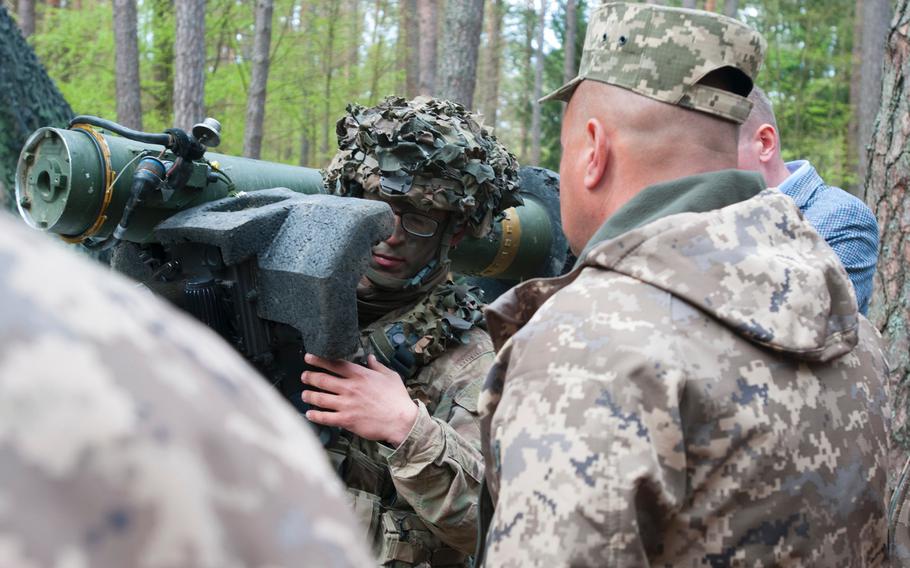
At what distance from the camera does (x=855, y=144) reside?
52.5 ft

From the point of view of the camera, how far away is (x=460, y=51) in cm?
782

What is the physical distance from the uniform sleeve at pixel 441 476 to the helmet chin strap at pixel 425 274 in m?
0.48

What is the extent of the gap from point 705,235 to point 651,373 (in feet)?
1.05

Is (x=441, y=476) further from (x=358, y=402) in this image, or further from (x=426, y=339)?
(x=426, y=339)

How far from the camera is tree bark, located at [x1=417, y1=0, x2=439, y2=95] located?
13462 millimetres

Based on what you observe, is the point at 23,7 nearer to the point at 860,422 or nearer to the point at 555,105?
the point at 555,105

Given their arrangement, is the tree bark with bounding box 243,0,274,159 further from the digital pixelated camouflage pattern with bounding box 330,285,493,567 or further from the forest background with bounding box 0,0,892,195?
the digital pixelated camouflage pattern with bounding box 330,285,493,567

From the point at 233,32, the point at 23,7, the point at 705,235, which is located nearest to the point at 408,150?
the point at 705,235

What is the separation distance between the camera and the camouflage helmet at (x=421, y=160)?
3109mm

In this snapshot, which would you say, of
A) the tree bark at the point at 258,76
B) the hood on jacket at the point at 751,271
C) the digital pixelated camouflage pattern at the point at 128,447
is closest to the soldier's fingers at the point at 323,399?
the hood on jacket at the point at 751,271

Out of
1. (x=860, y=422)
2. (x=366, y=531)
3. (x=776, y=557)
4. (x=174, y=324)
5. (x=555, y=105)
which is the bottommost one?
(x=555, y=105)

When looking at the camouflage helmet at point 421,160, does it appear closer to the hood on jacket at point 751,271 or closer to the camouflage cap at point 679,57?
the camouflage cap at point 679,57

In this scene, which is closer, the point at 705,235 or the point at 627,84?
the point at 705,235

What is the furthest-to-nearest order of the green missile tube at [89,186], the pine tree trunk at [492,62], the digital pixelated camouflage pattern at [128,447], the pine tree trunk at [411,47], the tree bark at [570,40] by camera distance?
the pine tree trunk at [492,62]
the tree bark at [570,40]
the pine tree trunk at [411,47]
the green missile tube at [89,186]
the digital pixelated camouflage pattern at [128,447]
